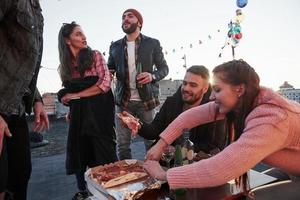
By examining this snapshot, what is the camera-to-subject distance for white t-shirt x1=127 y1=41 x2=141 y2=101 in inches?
→ 134

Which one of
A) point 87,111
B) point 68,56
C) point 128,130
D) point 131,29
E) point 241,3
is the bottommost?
point 128,130

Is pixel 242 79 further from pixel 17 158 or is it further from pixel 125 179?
pixel 17 158

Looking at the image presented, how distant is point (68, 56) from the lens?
2830 millimetres

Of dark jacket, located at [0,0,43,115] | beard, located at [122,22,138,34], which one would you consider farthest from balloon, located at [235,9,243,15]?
dark jacket, located at [0,0,43,115]

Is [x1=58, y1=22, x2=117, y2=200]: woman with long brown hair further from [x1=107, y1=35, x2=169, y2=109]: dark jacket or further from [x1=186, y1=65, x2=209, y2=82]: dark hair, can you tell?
[x1=186, y1=65, x2=209, y2=82]: dark hair

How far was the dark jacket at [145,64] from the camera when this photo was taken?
3396 millimetres

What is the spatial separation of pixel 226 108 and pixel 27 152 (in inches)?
52.3

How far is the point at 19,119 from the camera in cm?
190

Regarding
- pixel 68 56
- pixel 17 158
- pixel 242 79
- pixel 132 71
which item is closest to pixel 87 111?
pixel 68 56

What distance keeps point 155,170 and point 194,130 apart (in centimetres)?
104

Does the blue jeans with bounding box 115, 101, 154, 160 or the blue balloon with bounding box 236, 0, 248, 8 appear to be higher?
the blue balloon with bounding box 236, 0, 248, 8

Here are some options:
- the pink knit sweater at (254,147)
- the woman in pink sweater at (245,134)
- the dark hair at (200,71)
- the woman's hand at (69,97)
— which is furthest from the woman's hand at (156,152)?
the woman's hand at (69,97)

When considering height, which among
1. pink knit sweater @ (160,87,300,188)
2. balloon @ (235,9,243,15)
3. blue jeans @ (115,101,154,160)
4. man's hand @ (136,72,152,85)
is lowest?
blue jeans @ (115,101,154,160)

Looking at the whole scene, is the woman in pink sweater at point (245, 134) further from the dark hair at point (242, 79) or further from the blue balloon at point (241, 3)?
the blue balloon at point (241, 3)
